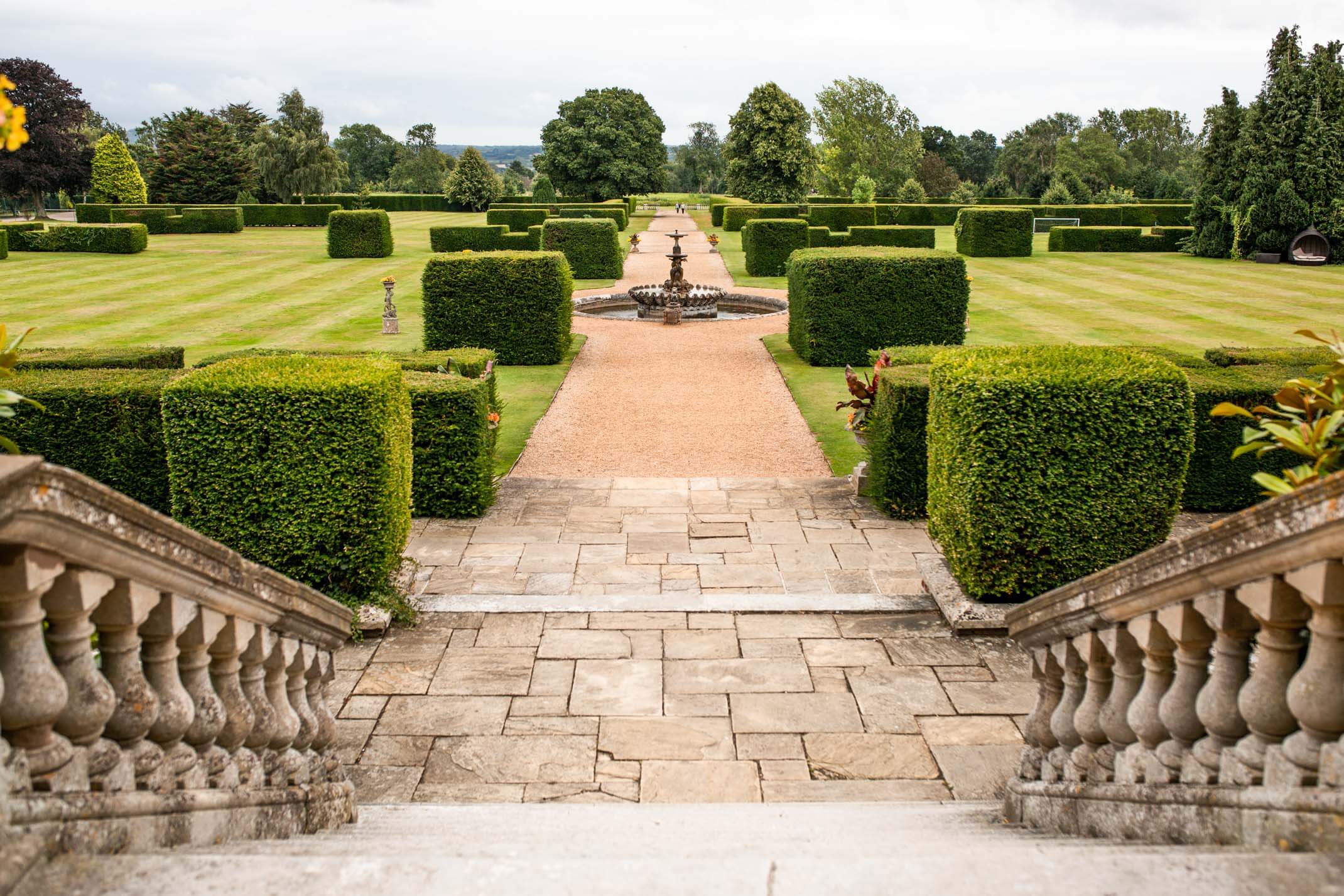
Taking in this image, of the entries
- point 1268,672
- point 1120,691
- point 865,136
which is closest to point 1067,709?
point 1120,691

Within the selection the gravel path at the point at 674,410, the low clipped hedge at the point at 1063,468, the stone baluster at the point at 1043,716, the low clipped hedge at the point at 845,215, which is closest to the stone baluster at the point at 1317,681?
the stone baluster at the point at 1043,716

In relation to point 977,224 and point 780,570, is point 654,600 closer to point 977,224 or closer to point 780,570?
point 780,570

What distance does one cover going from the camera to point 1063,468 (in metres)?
6.82

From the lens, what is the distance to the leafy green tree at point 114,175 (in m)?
52.1

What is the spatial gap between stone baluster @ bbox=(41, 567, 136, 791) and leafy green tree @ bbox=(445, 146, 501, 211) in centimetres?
5992

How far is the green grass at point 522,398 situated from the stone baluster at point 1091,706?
7.97 meters

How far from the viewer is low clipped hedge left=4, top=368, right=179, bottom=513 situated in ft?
27.0

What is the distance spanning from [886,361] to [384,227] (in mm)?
27578

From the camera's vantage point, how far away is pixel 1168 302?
78.8 ft

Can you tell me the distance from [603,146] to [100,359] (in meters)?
56.6

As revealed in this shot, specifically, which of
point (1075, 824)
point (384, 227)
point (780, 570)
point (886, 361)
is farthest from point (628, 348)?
point (384, 227)

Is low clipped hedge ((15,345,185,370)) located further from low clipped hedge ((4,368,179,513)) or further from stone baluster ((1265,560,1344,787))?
stone baluster ((1265,560,1344,787))

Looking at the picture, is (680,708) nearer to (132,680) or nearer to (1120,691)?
(1120,691)

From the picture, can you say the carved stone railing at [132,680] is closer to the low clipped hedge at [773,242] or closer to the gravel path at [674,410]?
the gravel path at [674,410]
